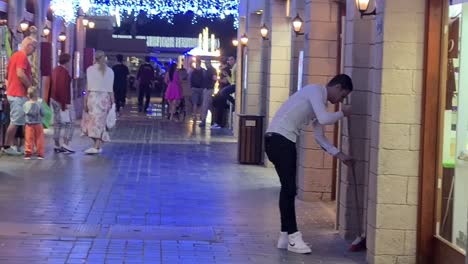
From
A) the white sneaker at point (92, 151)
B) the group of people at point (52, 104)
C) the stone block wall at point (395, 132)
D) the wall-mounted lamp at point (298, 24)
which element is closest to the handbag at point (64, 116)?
the group of people at point (52, 104)

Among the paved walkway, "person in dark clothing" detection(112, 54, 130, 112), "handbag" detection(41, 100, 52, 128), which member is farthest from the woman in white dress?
"person in dark clothing" detection(112, 54, 130, 112)

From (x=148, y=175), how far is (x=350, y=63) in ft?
16.1

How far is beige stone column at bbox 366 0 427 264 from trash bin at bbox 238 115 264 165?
7423 mm

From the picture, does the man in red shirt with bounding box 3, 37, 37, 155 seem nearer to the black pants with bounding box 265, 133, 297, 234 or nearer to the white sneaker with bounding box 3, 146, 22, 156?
the white sneaker with bounding box 3, 146, 22, 156

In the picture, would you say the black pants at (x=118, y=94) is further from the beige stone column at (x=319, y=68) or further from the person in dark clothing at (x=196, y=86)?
the beige stone column at (x=319, y=68)

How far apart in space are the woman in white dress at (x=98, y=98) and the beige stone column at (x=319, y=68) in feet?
16.7

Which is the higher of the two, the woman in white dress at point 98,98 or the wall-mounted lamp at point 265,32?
the wall-mounted lamp at point 265,32

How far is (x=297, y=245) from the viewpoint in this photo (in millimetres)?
7789

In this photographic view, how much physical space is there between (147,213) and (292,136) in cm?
239

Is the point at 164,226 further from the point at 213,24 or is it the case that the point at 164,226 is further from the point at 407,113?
the point at 213,24

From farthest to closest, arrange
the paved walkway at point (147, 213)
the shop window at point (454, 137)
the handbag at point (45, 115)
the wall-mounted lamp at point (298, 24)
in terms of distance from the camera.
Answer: the handbag at point (45, 115) → the wall-mounted lamp at point (298, 24) → the paved walkway at point (147, 213) → the shop window at point (454, 137)

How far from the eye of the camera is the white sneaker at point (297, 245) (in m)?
7.79

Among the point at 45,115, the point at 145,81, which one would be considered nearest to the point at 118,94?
the point at 145,81

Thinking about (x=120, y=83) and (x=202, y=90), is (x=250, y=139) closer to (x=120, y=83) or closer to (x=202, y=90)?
(x=202, y=90)
